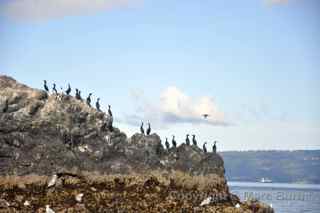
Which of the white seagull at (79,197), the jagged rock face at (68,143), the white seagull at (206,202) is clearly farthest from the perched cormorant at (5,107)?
the white seagull at (206,202)

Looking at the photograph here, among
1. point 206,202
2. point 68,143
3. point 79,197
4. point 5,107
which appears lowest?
point 79,197

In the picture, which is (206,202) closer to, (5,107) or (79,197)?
(79,197)

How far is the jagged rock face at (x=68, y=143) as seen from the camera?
67.1 meters

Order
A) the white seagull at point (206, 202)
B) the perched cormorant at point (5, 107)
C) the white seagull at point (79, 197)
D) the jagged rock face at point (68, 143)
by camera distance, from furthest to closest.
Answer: the perched cormorant at point (5, 107) → the jagged rock face at point (68, 143) → the white seagull at point (206, 202) → the white seagull at point (79, 197)

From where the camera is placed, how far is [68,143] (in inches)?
2741

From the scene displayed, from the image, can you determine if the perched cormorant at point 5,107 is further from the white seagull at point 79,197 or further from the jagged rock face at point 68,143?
the white seagull at point 79,197

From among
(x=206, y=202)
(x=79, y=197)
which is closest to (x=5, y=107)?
(x=79, y=197)

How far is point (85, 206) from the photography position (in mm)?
58656

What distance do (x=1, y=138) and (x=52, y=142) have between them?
553 cm

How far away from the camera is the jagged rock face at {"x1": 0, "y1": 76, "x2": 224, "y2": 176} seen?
2640 inches

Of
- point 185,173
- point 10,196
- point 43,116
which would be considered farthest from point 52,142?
point 185,173

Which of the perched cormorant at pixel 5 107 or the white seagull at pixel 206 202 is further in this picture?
the perched cormorant at pixel 5 107

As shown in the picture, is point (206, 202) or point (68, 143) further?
point (68, 143)

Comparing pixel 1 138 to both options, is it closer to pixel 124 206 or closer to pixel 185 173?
pixel 124 206
